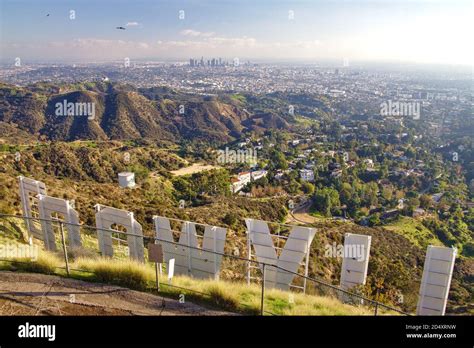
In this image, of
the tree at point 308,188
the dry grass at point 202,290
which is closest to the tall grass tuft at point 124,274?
the dry grass at point 202,290

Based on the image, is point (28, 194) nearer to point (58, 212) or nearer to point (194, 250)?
point (58, 212)

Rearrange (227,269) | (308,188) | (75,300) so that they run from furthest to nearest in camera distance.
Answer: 1. (308,188)
2. (227,269)
3. (75,300)

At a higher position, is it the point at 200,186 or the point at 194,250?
the point at 194,250

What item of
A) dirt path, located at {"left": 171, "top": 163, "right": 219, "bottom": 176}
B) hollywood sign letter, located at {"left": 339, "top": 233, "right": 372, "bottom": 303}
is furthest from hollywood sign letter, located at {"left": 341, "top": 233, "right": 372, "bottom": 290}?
dirt path, located at {"left": 171, "top": 163, "right": 219, "bottom": 176}

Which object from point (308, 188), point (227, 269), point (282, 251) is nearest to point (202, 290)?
point (282, 251)

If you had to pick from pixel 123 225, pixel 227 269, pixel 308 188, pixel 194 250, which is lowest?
pixel 308 188
